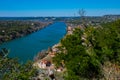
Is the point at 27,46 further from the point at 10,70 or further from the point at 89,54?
the point at 10,70

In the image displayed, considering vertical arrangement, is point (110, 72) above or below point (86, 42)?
above

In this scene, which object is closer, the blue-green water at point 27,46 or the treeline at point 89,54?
the treeline at point 89,54

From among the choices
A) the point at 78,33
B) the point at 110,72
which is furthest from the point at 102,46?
the point at 110,72

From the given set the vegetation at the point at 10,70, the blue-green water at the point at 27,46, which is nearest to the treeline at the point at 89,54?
the vegetation at the point at 10,70

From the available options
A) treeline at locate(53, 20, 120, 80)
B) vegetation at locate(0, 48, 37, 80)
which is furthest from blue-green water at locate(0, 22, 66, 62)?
vegetation at locate(0, 48, 37, 80)

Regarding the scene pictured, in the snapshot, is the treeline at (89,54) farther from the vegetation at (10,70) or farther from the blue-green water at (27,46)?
the blue-green water at (27,46)

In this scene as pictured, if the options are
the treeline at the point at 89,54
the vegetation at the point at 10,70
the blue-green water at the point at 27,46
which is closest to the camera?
the vegetation at the point at 10,70

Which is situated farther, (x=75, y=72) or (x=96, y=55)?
(x=96, y=55)

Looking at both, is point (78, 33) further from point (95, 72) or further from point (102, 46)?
point (95, 72)
